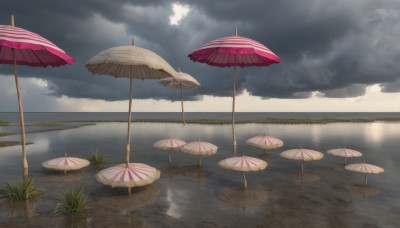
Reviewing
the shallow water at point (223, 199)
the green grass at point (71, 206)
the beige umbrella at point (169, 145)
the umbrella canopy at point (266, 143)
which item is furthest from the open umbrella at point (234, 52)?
the green grass at point (71, 206)

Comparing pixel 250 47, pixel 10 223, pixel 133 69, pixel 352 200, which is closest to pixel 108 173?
pixel 10 223

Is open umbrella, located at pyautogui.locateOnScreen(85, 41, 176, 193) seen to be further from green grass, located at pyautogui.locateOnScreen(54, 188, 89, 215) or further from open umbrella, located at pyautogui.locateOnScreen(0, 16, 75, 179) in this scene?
open umbrella, located at pyautogui.locateOnScreen(0, 16, 75, 179)

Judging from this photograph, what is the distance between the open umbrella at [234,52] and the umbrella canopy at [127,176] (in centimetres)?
728

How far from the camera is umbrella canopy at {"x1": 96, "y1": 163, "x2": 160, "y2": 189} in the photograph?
35.3ft

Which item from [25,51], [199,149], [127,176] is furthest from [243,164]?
[25,51]

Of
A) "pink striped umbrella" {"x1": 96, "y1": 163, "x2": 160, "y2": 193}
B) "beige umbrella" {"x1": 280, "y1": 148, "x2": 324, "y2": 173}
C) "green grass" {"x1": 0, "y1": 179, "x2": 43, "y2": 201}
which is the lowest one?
"green grass" {"x1": 0, "y1": 179, "x2": 43, "y2": 201}

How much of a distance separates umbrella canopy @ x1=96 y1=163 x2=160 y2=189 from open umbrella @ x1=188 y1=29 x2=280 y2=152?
7.28 m

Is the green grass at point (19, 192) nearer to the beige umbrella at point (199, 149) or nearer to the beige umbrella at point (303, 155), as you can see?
the beige umbrella at point (199, 149)

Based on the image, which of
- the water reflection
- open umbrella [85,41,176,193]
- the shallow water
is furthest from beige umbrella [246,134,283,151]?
open umbrella [85,41,176,193]

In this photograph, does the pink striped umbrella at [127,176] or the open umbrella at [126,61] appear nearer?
the open umbrella at [126,61]

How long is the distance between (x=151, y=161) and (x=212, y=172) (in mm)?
6311

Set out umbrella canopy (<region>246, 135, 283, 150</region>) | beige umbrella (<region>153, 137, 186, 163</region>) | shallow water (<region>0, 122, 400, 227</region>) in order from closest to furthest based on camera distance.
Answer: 1. shallow water (<region>0, 122, 400, 227</region>)
2. beige umbrella (<region>153, 137, 186, 163</region>)
3. umbrella canopy (<region>246, 135, 283, 150</region>)

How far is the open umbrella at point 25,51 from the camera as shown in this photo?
9273 mm

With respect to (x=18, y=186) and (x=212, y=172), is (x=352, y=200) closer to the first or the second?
(x=212, y=172)
